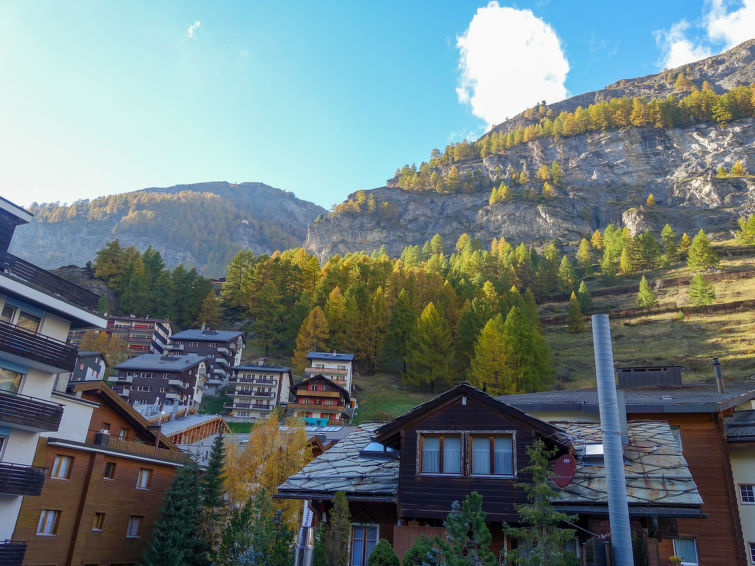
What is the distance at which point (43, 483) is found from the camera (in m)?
25.3

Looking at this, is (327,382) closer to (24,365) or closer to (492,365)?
(492,365)

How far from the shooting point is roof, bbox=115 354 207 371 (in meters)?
67.9

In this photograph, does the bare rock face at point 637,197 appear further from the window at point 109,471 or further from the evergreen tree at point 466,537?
the evergreen tree at point 466,537

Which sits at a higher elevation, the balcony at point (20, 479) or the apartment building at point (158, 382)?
the apartment building at point (158, 382)

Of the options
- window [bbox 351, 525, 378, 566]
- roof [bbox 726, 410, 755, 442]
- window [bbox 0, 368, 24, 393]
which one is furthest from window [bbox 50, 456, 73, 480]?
roof [bbox 726, 410, 755, 442]

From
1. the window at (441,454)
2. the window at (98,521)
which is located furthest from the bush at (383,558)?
the window at (98,521)

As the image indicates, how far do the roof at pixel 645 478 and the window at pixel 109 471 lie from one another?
2689 centimetres

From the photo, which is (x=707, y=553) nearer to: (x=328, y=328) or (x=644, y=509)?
(x=644, y=509)

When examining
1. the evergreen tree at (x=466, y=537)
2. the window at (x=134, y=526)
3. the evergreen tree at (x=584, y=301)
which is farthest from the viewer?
the evergreen tree at (x=584, y=301)

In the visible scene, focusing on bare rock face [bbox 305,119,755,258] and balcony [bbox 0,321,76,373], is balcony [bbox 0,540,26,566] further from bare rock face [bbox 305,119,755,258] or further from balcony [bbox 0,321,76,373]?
bare rock face [bbox 305,119,755,258]

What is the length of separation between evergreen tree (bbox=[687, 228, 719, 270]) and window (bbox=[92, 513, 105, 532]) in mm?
116951

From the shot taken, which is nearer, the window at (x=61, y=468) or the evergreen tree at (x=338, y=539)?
the evergreen tree at (x=338, y=539)

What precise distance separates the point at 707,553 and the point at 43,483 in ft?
95.5

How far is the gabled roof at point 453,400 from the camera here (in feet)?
50.2
